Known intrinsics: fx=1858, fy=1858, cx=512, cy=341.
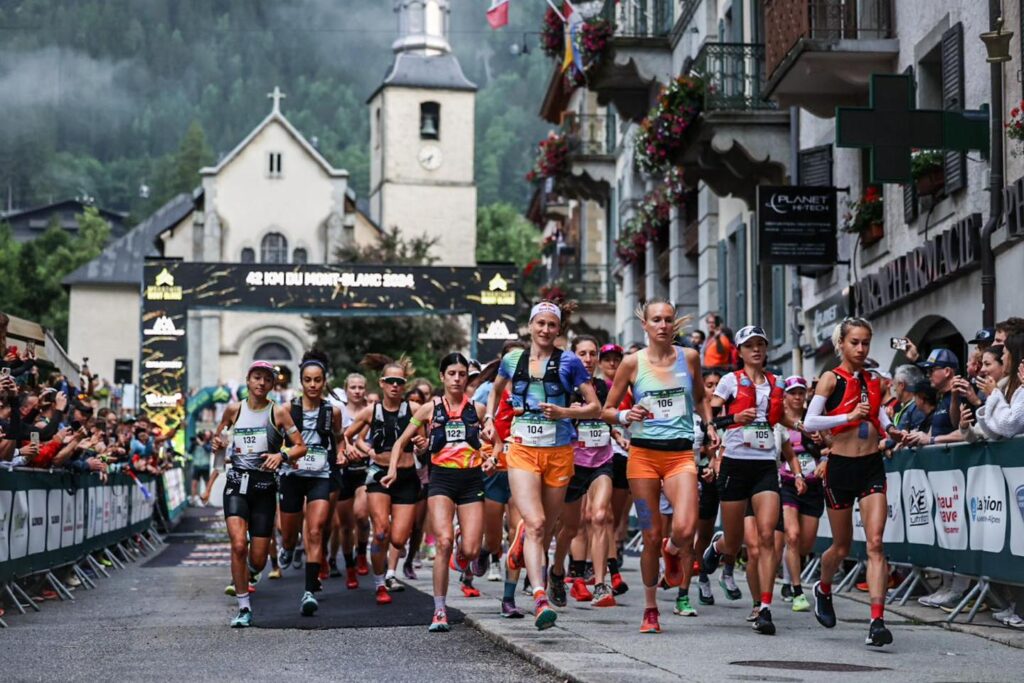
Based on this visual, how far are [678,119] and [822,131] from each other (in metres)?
2.72

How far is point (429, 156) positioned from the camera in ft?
321

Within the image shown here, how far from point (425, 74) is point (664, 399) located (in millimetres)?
89037

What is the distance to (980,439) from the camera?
12.4 m

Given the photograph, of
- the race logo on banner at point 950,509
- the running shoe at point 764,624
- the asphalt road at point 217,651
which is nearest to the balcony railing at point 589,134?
the asphalt road at point 217,651

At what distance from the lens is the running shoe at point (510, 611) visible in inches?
480

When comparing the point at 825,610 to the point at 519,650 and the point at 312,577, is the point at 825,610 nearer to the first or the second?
the point at 519,650

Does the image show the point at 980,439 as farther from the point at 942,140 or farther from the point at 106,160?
the point at 106,160

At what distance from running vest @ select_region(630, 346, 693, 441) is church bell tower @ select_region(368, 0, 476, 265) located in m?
84.5

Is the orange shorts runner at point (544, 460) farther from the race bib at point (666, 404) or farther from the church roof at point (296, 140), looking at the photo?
the church roof at point (296, 140)

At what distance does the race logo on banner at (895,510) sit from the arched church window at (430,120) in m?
83.8

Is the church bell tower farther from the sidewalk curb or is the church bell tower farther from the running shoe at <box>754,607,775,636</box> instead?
the running shoe at <box>754,607,775,636</box>

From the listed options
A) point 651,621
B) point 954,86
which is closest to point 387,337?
point 954,86

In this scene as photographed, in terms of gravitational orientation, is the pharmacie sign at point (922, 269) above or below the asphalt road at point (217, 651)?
above

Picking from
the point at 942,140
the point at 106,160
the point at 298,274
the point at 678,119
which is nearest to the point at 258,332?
the point at 298,274
